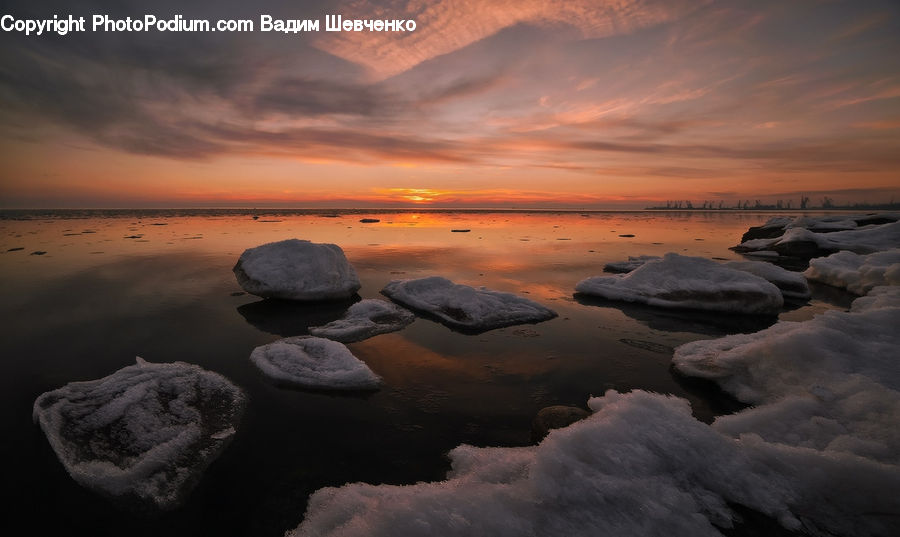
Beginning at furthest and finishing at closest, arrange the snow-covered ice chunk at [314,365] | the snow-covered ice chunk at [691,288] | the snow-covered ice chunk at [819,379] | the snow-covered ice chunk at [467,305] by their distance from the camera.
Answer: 1. the snow-covered ice chunk at [691,288]
2. the snow-covered ice chunk at [467,305]
3. the snow-covered ice chunk at [314,365]
4. the snow-covered ice chunk at [819,379]

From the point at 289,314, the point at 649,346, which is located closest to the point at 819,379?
the point at 649,346

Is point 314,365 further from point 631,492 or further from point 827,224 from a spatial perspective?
point 827,224

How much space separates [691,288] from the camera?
992 cm

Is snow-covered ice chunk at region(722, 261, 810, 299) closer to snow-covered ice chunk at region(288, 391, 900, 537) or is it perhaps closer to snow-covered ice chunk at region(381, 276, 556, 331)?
snow-covered ice chunk at region(381, 276, 556, 331)

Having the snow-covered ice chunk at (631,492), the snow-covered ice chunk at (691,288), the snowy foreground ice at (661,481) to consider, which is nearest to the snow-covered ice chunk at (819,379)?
the snowy foreground ice at (661,481)

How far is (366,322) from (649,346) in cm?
609

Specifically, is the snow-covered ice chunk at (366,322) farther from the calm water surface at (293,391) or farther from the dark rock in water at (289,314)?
the dark rock in water at (289,314)

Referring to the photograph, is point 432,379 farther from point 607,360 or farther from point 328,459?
point 607,360

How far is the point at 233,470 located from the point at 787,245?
28.7 m

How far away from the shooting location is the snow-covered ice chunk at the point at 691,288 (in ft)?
30.8

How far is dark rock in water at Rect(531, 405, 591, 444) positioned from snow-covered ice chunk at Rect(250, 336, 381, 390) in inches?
96.4

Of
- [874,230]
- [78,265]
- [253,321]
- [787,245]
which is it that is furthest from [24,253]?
[874,230]

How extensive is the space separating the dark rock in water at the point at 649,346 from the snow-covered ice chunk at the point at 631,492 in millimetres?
3779

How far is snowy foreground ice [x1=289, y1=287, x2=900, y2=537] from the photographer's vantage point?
2.62 meters
